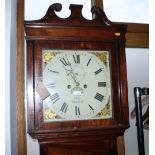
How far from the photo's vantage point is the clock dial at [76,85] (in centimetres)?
100

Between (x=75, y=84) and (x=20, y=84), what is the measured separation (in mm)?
342

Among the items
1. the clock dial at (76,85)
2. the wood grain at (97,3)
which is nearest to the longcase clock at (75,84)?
the clock dial at (76,85)

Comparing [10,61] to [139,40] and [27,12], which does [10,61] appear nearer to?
[27,12]

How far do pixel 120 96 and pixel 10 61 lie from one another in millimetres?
587

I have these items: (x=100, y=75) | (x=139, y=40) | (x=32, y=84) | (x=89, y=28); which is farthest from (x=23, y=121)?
(x=139, y=40)

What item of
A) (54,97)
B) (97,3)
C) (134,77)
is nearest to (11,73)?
(54,97)

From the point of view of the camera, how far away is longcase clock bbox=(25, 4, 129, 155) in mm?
985

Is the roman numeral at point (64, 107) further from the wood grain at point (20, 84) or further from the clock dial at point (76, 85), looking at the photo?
the wood grain at point (20, 84)

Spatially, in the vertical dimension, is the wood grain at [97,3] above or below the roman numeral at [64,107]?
above

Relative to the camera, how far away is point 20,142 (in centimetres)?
117

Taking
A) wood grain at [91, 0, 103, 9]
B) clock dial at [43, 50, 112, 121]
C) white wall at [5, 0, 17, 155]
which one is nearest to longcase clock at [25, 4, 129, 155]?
clock dial at [43, 50, 112, 121]

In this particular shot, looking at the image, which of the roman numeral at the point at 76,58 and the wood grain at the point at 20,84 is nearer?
the roman numeral at the point at 76,58
